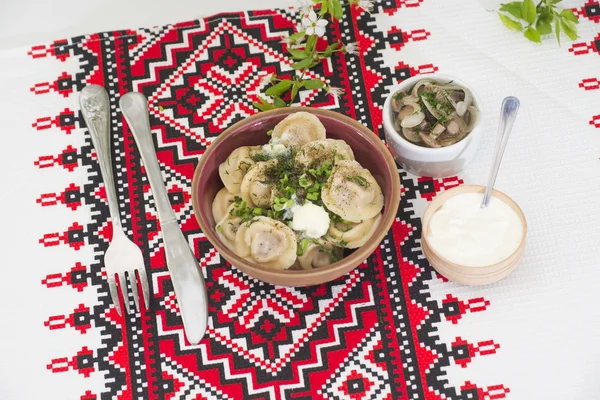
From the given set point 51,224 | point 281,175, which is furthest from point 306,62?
point 51,224

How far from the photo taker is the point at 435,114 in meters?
1.54

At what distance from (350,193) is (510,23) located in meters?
0.58

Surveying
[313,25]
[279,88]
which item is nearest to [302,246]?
[279,88]

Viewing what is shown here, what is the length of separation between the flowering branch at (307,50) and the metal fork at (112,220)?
32 centimetres

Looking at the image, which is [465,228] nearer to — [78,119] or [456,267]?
[456,267]

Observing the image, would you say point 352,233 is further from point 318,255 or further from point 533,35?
point 533,35

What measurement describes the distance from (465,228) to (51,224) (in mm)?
814

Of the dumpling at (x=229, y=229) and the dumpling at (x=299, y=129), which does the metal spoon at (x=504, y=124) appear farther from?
the dumpling at (x=229, y=229)

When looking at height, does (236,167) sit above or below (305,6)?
below

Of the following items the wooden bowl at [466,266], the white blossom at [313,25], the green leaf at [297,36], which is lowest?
the wooden bowl at [466,266]

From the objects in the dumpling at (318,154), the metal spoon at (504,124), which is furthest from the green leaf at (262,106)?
the metal spoon at (504,124)

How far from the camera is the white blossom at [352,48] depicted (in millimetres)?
1744

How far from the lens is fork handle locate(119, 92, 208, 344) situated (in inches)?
60.6

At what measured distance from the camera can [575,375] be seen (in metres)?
1.49
